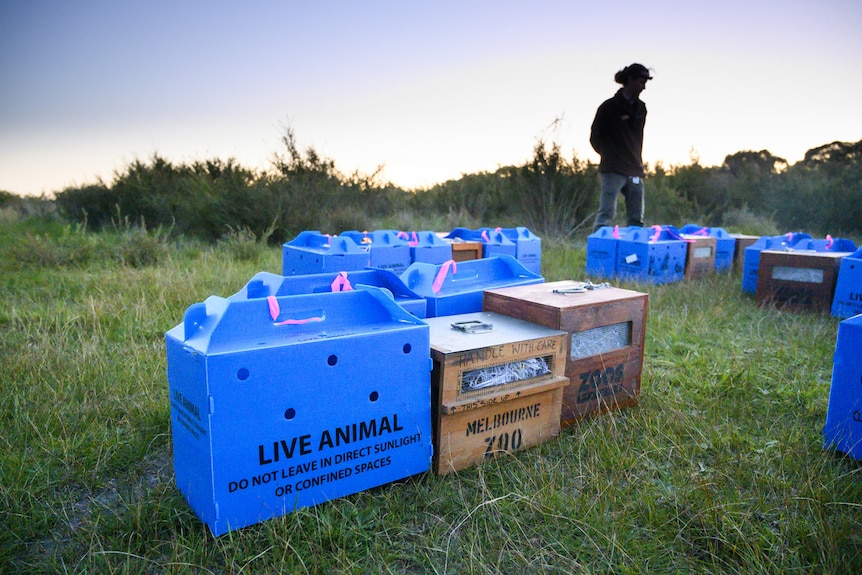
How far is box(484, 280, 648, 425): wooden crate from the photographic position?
227cm

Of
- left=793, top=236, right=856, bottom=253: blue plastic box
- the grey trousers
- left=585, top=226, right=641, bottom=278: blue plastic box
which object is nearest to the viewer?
left=793, top=236, right=856, bottom=253: blue plastic box

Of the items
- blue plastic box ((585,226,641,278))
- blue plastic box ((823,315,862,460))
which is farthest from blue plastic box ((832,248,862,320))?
blue plastic box ((823,315,862,460))

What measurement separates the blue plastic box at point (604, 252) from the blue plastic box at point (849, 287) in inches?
79.2

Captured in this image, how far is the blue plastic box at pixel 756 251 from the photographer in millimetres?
5176

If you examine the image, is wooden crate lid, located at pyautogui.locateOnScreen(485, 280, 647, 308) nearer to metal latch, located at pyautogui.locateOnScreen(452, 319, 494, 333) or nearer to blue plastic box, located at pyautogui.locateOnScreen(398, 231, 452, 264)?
metal latch, located at pyautogui.locateOnScreen(452, 319, 494, 333)

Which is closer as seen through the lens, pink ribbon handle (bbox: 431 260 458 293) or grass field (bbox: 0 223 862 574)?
grass field (bbox: 0 223 862 574)

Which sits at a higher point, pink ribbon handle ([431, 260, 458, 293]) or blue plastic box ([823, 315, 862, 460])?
pink ribbon handle ([431, 260, 458, 293])

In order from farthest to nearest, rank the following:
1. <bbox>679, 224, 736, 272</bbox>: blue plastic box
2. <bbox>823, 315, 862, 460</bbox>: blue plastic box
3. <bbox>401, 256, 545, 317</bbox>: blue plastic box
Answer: <bbox>679, 224, 736, 272</bbox>: blue plastic box → <bbox>401, 256, 545, 317</bbox>: blue plastic box → <bbox>823, 315, 862, 460</bbox>: blue plastic box

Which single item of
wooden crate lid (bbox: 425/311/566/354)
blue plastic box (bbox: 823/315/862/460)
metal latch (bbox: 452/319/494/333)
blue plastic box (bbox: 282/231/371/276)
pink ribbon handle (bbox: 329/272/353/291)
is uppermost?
pink ribbon handle (bbox: 329/272/353/291)

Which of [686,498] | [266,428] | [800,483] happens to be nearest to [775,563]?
[686,498]

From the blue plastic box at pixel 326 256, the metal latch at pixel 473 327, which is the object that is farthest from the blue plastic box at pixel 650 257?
the metal latch at pixel 473 327

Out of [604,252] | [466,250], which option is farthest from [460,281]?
[604,252]

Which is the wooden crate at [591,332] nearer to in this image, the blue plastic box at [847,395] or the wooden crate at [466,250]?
the blue plastic box at [847,395]

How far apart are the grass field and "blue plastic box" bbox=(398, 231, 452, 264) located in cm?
208
